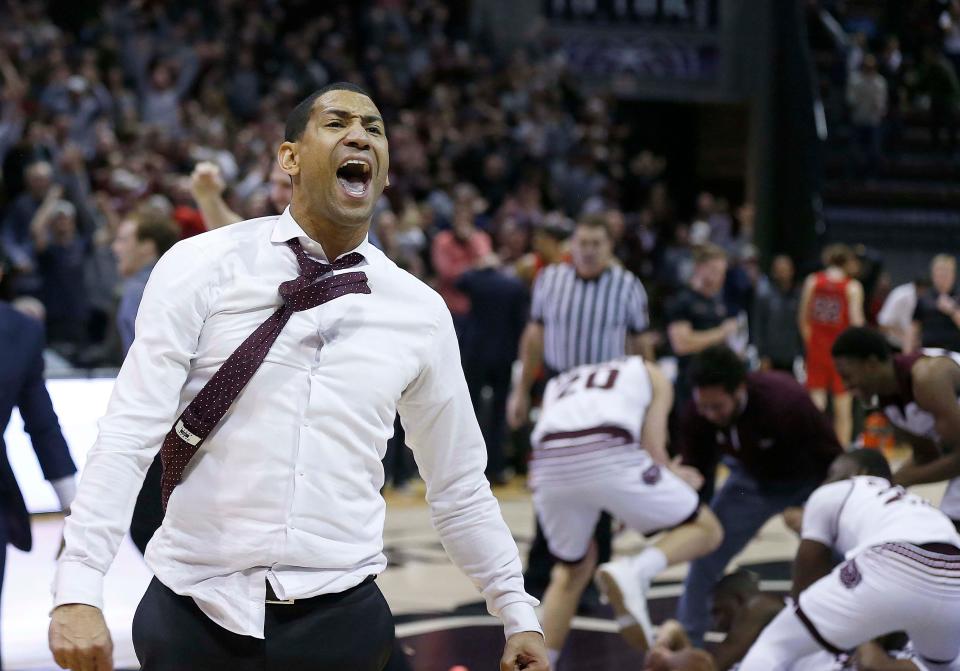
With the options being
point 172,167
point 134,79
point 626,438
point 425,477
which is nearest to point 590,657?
point 626,438

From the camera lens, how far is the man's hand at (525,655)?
2768 millimetres

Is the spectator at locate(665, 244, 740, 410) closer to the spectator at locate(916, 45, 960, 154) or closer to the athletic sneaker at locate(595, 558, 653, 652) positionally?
the athletic sneaker at locate(595, 558, 653, 652)

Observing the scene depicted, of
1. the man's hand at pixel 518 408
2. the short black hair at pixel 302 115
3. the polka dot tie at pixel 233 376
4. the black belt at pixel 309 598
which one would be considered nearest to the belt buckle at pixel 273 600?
the black belt at pixel 309 598

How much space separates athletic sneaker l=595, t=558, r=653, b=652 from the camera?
510 cm

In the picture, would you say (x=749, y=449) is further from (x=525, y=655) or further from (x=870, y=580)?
(x=525, y=655)

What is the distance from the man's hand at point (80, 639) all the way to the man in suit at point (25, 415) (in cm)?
191

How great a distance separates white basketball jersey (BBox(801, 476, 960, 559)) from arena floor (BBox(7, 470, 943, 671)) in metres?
1.45

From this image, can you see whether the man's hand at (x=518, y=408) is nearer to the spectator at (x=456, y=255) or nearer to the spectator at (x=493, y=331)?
the spectator at (x=493, y=331)

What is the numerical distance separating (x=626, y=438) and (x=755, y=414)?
51 cm

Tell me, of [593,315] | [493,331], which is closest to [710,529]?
[593,315]

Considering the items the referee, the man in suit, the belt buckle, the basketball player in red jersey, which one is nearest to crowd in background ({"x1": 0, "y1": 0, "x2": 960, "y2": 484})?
the referee

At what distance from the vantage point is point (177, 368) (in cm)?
251

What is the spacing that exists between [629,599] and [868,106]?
11.1 metres

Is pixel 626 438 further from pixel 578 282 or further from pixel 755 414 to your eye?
pixel 578 282
